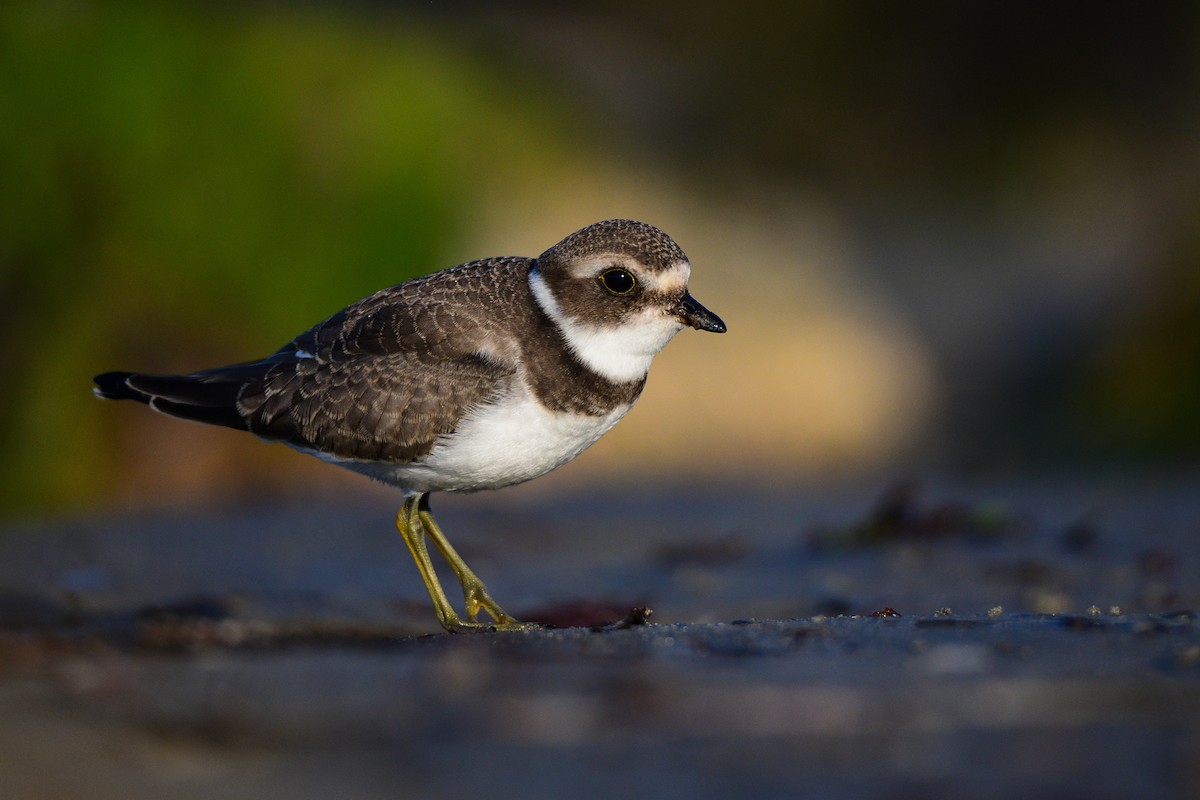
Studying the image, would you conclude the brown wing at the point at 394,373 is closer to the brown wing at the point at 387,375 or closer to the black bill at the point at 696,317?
the brown wing at the point at 387,375

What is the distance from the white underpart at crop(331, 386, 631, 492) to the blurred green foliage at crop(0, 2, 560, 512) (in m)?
5.93

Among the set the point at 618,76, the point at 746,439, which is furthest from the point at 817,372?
the point at 618,76

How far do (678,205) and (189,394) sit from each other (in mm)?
10733

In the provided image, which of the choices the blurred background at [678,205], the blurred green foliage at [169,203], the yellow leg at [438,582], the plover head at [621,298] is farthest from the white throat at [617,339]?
the blurred green foliage at [169,203]

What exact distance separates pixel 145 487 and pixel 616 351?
641cm

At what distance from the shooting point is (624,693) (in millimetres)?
3557

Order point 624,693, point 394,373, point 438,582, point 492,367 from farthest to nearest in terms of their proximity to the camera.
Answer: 1. point 438,582
2. point 394,373
3. point 492,367
4. point 624,693

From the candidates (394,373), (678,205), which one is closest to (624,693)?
(394,373)

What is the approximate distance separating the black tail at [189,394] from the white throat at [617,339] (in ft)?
4.79

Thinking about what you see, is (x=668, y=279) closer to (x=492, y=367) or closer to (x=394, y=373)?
(x=492, y=367)

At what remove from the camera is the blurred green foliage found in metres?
10.7

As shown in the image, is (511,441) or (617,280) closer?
(511,441)

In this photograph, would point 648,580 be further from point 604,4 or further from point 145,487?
point 604,4

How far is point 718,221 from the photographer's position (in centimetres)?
1656
